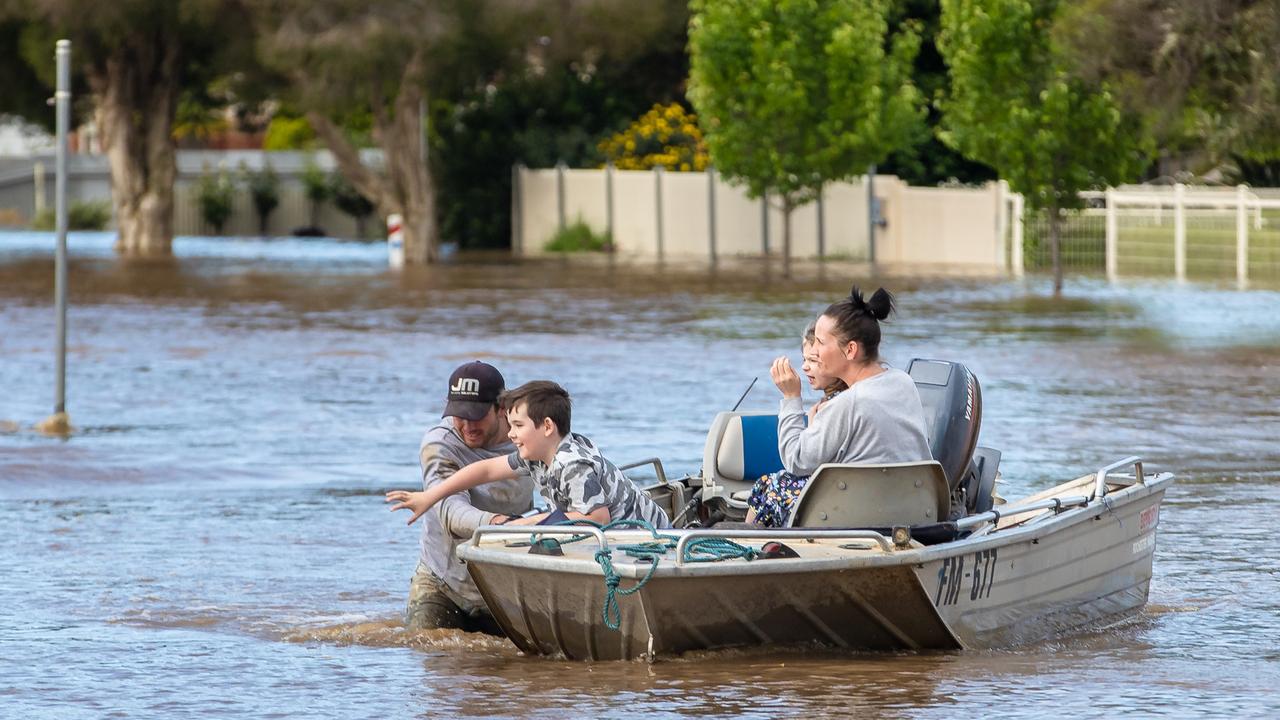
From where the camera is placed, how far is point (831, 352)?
8.17 meters

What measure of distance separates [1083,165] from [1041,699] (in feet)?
82.9

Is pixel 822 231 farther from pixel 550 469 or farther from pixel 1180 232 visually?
pixel 550 469

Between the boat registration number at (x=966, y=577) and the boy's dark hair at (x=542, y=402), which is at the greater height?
the boy's dark hair at (x=542, y=402)

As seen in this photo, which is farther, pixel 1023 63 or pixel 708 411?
pixel 1023 63

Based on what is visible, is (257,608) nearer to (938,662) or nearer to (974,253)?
(938,662)

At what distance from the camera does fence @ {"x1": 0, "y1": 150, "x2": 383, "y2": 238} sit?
61438 mm

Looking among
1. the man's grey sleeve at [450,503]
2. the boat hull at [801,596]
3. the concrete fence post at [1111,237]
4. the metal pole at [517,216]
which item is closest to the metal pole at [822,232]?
the concrete fence post at [1111,237]

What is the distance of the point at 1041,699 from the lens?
775 cm

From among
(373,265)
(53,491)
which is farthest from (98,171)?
(53,491)

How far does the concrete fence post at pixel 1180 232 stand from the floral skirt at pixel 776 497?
27.5m

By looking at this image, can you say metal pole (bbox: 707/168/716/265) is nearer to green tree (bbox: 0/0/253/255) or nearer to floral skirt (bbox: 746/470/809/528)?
green tree (bbox: 0/0/253/255)

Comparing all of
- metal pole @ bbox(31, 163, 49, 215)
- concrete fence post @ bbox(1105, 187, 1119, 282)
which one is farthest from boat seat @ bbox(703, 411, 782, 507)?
metal pole @ bbox(31, 163, 49, 215)

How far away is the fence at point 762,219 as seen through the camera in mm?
40250

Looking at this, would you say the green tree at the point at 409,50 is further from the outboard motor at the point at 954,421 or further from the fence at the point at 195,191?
the outboard motor at the point at 954,421
